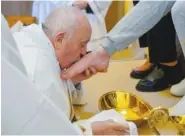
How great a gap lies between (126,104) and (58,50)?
1.57ft

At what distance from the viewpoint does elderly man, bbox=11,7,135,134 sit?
1035 mm

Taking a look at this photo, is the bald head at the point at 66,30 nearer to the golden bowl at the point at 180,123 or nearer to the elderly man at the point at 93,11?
the golden bowl at the point at 180,123

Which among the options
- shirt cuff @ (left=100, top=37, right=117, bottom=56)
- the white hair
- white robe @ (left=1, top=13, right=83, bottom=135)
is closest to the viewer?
white robe @ (left=1, top=13, right=83, bottom=135)

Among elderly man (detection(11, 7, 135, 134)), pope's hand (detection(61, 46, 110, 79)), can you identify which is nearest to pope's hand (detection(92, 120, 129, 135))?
elderly man (detection(11, 7, 135, 134))

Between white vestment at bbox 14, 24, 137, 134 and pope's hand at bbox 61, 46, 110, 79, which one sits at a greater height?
white vestment at bbox 14, 24, 137, 134

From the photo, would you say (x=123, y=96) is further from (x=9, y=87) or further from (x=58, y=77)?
(x=9, y=87)

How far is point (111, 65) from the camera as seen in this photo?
2242mm

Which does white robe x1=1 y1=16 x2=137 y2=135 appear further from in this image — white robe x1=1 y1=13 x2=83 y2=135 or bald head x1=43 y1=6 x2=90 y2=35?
bald head x1=43 y1=6 x2=90 y2=35

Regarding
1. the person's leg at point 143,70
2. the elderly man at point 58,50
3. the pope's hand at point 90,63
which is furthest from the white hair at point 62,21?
the person's leg at point 143,70

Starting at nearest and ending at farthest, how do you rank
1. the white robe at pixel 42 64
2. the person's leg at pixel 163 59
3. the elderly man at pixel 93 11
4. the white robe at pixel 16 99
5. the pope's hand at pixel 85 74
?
the white robe at pixel 16 99
the white robe at pixel 42 64
the pope's hand at pixel 85 74
the person's leg at pixel 163 59
the elderly man at pixel 93 11

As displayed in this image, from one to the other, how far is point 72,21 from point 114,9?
1.46m

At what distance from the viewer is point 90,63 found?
4.31 feet

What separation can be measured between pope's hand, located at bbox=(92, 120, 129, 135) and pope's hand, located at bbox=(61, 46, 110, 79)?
7.0 inches

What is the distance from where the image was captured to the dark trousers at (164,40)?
181 cm
